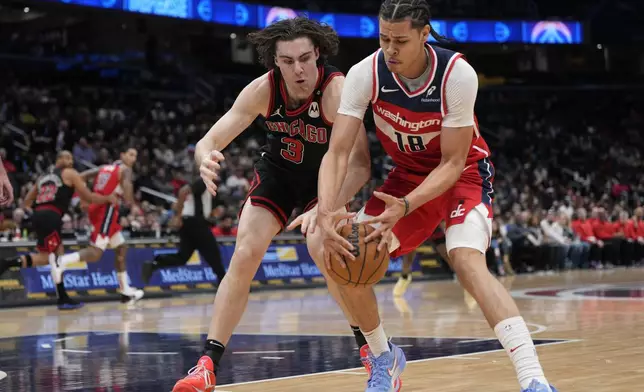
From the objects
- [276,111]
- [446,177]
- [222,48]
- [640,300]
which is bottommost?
[640,300]

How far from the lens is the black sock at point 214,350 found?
17.9 ft

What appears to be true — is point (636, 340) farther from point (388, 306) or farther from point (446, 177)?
point (388, 306)

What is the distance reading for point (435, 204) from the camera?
5.26 metres

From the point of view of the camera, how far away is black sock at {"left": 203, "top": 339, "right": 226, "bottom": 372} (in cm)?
544

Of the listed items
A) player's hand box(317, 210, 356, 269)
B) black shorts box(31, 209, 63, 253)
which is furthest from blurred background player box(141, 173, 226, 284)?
player's hand box(317, 210, 356, 269)

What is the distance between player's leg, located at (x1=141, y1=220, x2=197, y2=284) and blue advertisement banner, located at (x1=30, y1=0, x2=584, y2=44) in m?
9.02

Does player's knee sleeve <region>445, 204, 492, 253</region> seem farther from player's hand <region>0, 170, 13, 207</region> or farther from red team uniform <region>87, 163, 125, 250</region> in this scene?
red team uniform <region>87, 163, 125, 250</region>

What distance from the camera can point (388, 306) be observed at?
518 inches

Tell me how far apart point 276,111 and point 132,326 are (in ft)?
18.3

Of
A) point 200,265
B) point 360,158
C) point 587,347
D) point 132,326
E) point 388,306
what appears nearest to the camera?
point 360,158

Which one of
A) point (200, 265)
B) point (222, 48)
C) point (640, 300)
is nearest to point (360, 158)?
point (640, 300)

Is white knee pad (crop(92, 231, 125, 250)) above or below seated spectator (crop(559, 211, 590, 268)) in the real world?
above

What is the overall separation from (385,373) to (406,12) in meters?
1.92

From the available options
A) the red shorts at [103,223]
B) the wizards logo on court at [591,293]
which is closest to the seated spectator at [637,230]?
the wizards logo on court at [591,293]
